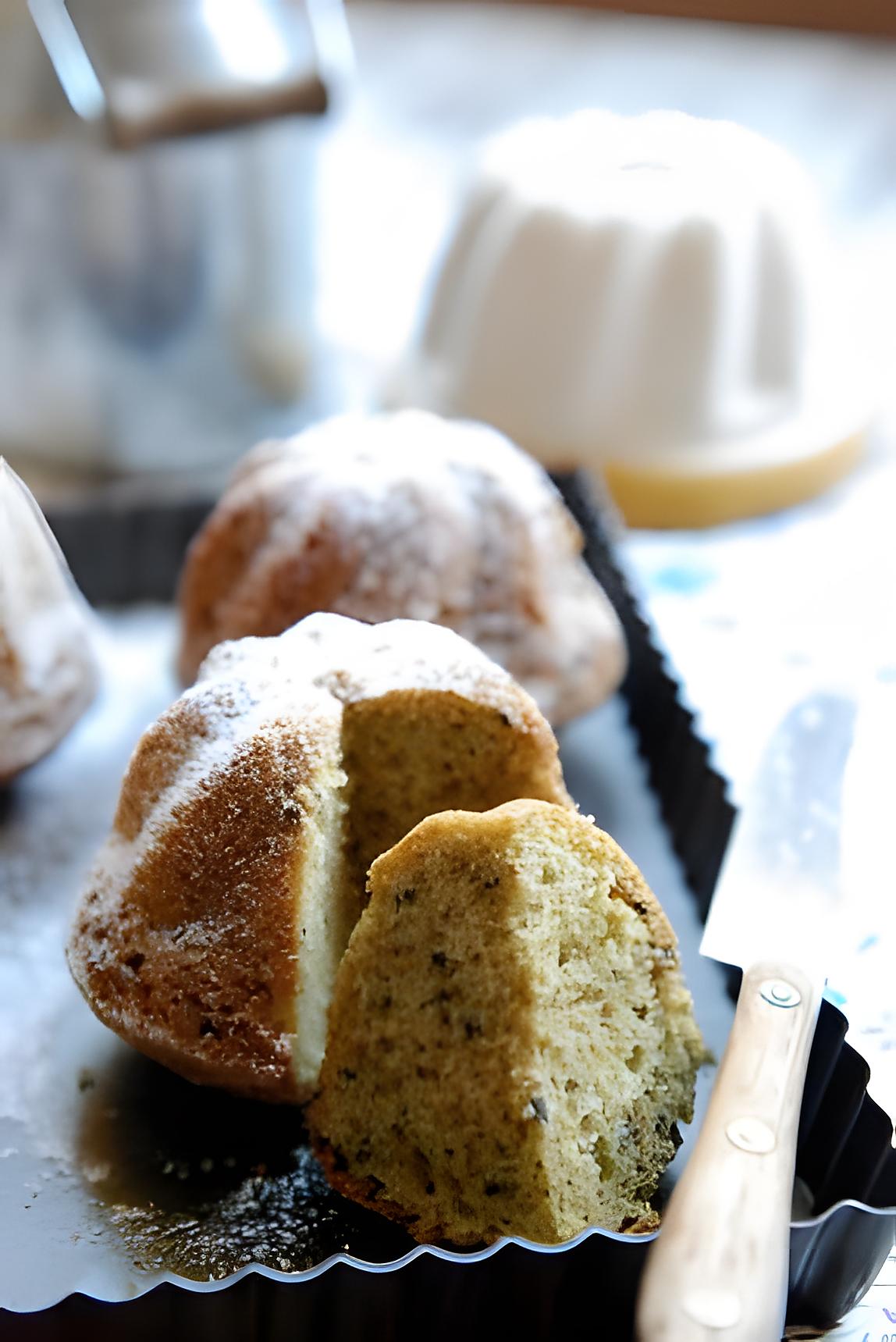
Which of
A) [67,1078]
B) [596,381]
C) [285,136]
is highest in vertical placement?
[285,136]

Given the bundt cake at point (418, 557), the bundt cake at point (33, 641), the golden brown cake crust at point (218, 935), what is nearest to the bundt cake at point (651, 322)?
the bundt cake at point (418, 557)

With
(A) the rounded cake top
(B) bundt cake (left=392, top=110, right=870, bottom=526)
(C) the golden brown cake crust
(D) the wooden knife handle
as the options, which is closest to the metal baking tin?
(D) the wooden knife handle

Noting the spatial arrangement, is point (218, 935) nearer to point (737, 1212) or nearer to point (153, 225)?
point (737, 1212)

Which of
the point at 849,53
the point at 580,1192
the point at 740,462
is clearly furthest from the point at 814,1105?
the point at 849,53

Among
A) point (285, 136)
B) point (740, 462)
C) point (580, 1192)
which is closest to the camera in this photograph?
point (580, 1192)

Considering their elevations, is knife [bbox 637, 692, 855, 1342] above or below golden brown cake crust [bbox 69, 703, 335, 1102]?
above

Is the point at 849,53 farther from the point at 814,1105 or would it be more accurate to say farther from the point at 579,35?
the point at 814,1105

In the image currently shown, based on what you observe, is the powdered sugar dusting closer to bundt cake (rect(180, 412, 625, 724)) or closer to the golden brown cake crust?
the golden brown cake crust
